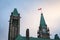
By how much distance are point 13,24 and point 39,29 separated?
488 inches

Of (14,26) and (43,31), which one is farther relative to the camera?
(43,31)

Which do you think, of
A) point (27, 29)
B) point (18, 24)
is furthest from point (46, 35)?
point (27, 29)

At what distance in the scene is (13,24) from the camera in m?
→ 60.1

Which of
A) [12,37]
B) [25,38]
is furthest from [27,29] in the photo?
[12,37]

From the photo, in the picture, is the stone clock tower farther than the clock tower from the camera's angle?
No

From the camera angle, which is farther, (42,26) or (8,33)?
(42,26)

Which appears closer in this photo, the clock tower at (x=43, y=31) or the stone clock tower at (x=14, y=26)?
the stone clock tower at (x=14, y=26)

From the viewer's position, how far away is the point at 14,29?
59.7 m

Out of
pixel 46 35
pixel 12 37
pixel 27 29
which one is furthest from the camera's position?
pixel 46 35

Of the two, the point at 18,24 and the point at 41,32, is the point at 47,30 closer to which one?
the point at 41,32

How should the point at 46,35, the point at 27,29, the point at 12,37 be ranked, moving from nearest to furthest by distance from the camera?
1. the point at 27,29
2. the point at 12,37
3. the point at 46,35

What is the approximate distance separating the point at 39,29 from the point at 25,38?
676 inches

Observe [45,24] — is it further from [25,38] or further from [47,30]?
[25,38]

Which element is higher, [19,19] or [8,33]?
[19,19]
